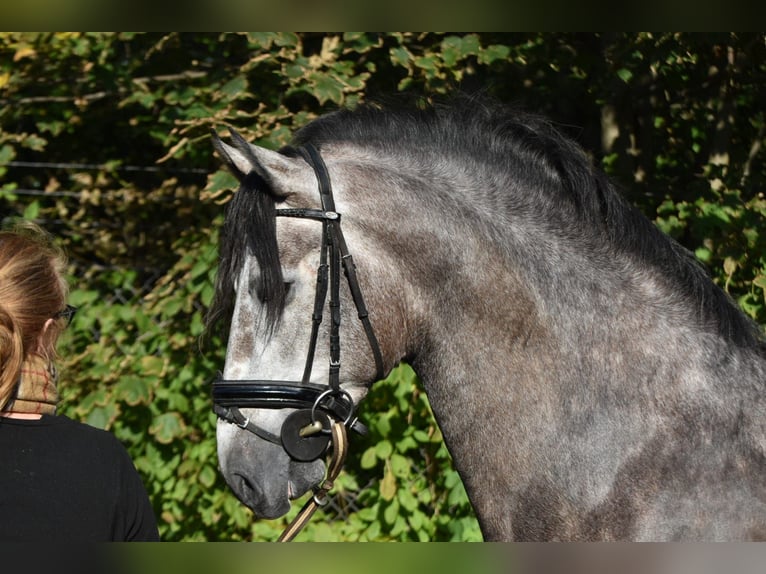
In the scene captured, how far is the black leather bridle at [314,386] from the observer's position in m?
1.94

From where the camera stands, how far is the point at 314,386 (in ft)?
6.47

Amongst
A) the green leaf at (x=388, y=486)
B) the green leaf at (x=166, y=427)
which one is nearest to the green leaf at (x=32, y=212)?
the green leaf at (x=166, y=427)

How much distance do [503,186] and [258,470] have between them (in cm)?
98

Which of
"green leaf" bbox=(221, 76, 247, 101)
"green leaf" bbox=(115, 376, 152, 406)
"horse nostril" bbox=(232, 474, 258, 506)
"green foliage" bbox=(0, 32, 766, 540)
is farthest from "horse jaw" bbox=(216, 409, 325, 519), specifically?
"green leaf" bbox=(221, 76, 247, 101)

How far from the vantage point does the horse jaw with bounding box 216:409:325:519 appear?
1.99m

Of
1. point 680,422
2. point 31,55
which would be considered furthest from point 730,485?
point 31,55

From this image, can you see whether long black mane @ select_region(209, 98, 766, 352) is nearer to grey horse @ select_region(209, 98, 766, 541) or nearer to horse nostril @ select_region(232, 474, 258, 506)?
grey horse @ select_region(209, 98, 766, 541)

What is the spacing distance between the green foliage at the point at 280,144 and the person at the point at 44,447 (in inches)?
83.1

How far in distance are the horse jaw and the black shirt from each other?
0.45 metres

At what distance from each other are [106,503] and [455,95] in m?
1.49

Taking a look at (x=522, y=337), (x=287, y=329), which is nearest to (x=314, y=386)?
(x=287, y=329)

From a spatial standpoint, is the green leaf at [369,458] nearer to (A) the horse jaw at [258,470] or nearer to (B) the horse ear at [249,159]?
(A) the horse jaw at [258,470]

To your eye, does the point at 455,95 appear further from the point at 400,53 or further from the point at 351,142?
the point at 400,53

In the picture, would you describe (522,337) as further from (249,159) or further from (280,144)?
(280,144)
